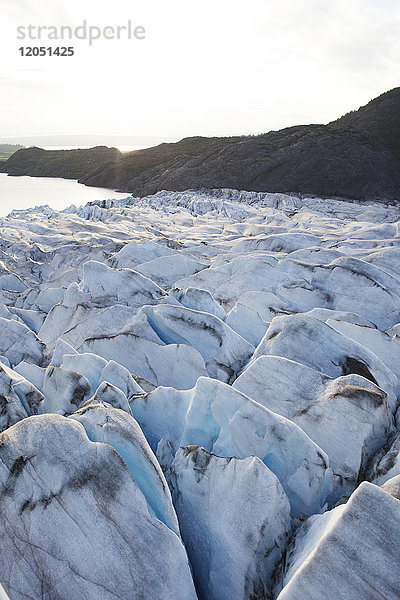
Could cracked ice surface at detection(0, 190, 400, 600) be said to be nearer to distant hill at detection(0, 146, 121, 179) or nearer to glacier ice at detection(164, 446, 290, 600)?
glacier ice at detection(164, 446, 290, 600)

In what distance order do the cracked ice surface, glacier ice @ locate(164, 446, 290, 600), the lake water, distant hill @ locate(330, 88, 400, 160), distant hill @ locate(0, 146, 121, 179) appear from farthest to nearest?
distant hill @ locate(0, 146, 121, 179)
distant hill @ locate(330, 88, 400, 160)
the lake water
glacier ice @ locate(164, 446, 290, 600)
the cracked ice surface

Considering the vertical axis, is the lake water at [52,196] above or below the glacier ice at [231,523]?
above

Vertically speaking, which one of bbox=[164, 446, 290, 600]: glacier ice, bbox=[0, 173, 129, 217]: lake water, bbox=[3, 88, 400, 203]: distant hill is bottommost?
bbox=[164, 446, 290, 600]: glacier ice

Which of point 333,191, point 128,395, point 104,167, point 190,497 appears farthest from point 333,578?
point 104,167

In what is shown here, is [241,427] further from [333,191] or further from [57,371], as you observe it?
[333,191]

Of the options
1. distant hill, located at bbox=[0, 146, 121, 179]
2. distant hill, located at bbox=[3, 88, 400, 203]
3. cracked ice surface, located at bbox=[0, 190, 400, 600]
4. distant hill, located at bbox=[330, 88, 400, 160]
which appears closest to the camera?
cracked ice surface, located at bbox=[0, 190, 400, 600]

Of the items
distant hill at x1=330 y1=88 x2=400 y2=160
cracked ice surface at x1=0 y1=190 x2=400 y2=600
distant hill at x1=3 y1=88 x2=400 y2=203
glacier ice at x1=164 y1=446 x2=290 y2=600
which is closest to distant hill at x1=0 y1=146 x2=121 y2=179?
distant hill at x1=3 y1=88 x2=400 y2=203

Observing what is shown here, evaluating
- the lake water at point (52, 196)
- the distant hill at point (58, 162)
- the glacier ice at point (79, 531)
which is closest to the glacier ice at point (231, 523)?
the glacier ice at point (79, 531)

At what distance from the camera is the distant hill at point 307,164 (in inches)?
2830

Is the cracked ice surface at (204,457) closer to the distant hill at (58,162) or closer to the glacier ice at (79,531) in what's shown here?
the glacier ice at (79,531)

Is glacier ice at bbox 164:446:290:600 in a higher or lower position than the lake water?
lower

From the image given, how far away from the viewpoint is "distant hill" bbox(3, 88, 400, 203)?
236ft

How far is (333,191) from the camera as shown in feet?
233

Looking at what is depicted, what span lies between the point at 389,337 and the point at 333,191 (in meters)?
67.8
